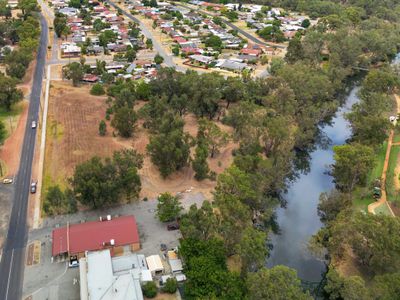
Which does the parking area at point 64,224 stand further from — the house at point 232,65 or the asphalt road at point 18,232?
the house at point 232,65

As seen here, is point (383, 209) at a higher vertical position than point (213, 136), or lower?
lower

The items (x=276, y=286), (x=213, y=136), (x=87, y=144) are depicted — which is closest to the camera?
(x=276, y=286)

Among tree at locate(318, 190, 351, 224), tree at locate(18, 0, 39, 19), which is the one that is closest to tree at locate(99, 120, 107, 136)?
tree at locate(318, 190, 351, 224)

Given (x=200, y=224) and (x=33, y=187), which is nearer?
(x=200, y=224)

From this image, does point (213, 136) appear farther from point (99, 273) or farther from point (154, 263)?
point (99, 273)

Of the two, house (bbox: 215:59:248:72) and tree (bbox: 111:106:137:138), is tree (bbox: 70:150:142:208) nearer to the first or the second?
tree (bbox: 111:106:137:138)

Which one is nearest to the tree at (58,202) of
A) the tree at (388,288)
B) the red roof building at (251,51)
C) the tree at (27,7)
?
the tree at (388,288)

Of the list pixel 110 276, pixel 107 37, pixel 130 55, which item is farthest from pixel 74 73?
pixel 110 276
